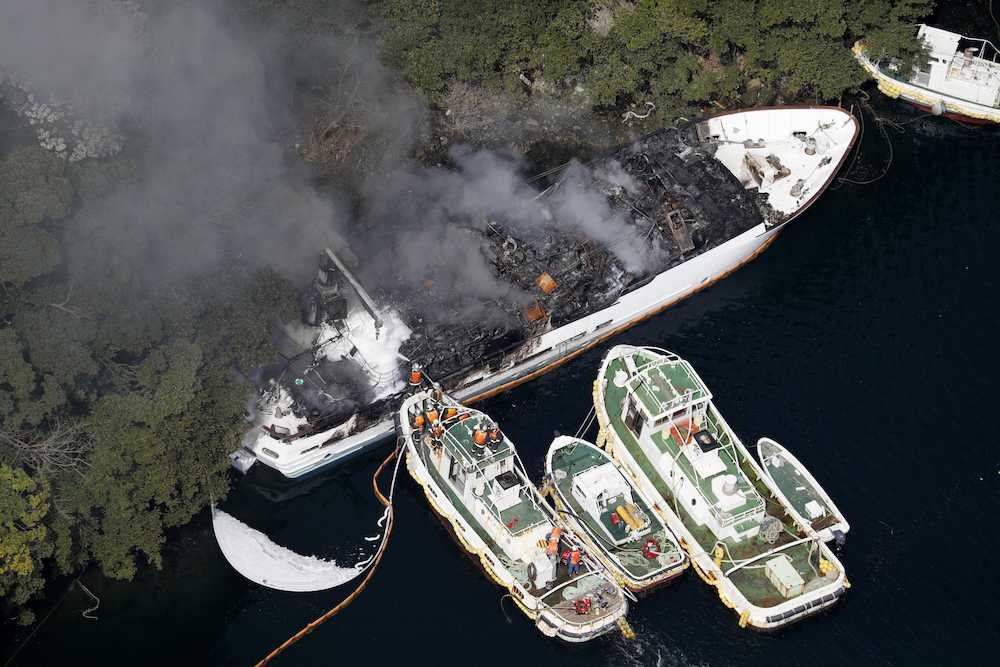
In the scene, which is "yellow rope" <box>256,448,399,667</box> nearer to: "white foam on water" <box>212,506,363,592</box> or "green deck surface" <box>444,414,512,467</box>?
"white foam on water" <box>212,506,363,592</box>

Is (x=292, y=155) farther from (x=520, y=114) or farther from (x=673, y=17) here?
(x=673, y=17)

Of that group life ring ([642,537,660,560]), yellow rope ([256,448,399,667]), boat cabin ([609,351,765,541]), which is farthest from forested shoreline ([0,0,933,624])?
life ring ([642,537,660,560])

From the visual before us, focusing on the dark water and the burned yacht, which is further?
the burned yacht

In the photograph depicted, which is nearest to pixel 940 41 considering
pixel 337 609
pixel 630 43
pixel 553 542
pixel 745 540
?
pixel 630 43

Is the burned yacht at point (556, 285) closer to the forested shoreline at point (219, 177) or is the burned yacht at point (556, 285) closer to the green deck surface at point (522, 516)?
the forested shoreline at point (219, 177)

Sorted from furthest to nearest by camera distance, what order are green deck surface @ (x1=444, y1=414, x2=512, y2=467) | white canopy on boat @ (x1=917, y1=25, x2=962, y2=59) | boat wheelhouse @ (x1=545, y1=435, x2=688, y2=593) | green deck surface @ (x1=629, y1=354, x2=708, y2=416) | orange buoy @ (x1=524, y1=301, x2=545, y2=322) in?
white canopy on boat @ (x1=917, y1=25, x2=962, y2=59), orange buoy @ (x1=524, y1=301, x2=545, y2=322), green deck surface @ (x1=629, y1=354, x2=708, y2=416), green deck surface @ (x1=444, y1=414, x2=512, y2=467), boat wheelhouse @ (x1=545, y1=435, x2=688, y2=593)

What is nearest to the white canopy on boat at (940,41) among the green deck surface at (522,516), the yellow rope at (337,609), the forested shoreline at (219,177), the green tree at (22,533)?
the forested shoreline at (219,177)
